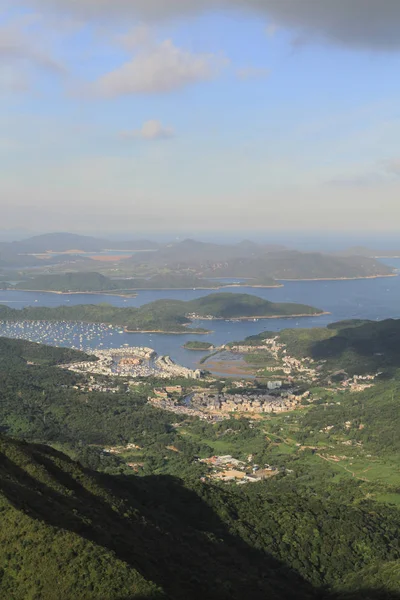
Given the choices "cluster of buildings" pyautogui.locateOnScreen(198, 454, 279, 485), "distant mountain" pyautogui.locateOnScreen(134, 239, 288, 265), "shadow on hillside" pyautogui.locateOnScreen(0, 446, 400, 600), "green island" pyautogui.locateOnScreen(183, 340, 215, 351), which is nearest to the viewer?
"shadow on hillside" pyautogui.locateOnScreen(0, 446, 400, 600)

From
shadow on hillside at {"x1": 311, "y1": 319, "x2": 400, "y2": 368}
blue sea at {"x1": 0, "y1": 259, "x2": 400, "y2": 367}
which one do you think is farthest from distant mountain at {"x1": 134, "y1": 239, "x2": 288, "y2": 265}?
shadow on hillside at {"x1": 311, "y1": 319, "x2": 400, "y2": 368}

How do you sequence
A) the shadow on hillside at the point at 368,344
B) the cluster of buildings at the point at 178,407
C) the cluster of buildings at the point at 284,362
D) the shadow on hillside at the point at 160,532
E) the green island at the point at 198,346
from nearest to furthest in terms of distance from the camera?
1. the shadow on hillside at the point at 160,532
2. the cluster of buildings at the point at 178,407
3. the cluster of buildings at the point at 284,362
4. the shadow on hillside at the point at 368,344
5. the green island at the point at 198,346

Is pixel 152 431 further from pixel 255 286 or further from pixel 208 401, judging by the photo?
pixel 255 286

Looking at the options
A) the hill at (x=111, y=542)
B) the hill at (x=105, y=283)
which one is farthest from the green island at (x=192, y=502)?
the hill at (x=105, y=283)

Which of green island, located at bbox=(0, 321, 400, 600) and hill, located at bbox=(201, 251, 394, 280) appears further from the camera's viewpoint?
hill, located at bbox=(201, 251, 394, 280)

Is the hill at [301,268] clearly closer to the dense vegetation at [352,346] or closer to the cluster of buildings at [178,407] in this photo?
the dense vegetation at [352,346]

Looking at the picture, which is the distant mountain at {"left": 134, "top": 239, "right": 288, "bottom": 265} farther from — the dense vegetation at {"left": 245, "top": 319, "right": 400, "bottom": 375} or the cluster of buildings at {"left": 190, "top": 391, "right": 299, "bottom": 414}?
the cluster of buildings at {"left": 190, "top": 391, "right": 299, "bottom": 414}

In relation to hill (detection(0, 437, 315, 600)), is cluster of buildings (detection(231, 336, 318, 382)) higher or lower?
lower
